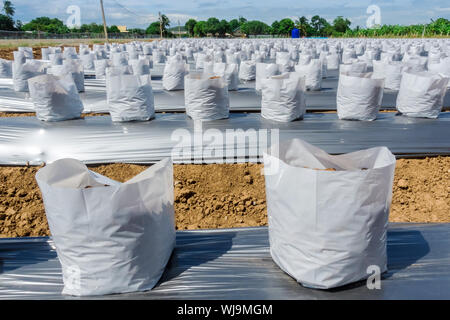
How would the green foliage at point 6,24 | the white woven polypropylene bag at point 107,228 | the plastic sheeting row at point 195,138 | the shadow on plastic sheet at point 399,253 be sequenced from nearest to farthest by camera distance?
the white woven polypropylene bag at point 107,228
the shadow on plastic sheet at point 399,253
the plastic sheeting row at point 195,138
the green foliage at point 6,24

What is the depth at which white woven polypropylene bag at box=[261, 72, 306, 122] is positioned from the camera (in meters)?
4.68

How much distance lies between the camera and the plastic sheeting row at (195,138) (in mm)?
4082

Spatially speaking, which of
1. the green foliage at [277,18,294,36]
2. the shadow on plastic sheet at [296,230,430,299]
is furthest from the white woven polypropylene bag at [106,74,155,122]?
the green foliage at [277,18,294,36]

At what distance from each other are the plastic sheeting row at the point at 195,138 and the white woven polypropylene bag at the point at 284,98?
0.15 metres

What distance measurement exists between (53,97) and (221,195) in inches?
126

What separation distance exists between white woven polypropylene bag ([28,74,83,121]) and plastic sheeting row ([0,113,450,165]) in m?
0.17

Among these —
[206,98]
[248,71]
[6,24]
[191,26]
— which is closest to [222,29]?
[191,26]

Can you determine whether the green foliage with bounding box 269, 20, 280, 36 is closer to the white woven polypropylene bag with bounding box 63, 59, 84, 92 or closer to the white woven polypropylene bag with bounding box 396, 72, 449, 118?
the white woven polypropylene bag with bounding box 63, 59, 84, 92

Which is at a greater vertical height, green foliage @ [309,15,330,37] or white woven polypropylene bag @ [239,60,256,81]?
green foliage @ [309,15,330,37]

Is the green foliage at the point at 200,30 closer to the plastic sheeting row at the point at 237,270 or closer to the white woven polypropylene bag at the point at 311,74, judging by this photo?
the white woven polypropylene bag at the point at 311,74

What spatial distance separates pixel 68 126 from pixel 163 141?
5.14 feet

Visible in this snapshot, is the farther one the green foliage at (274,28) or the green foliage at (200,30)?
the green foliage at (200,30)

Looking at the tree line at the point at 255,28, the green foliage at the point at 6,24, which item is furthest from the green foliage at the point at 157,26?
the green foliage at the point at 6,24
